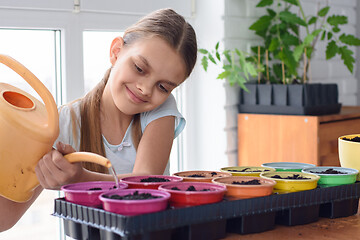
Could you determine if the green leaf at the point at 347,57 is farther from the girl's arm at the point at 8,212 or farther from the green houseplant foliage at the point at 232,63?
the girl's arm at the point at 8,212

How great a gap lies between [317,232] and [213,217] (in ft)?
0.74

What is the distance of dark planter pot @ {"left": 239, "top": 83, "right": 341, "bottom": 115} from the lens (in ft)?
8.28

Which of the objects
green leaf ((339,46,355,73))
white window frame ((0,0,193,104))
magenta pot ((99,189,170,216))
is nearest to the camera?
magenta pot ((99,189,170,216))

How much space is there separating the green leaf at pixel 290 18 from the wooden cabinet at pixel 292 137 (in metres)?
0.50

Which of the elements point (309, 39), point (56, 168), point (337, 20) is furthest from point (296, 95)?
point (56, 168)

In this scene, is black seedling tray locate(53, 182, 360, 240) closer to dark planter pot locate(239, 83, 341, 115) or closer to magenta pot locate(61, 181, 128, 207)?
magenta pot locate(61, 181, 128, 207)

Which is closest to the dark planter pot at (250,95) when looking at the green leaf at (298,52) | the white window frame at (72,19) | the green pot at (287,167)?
the green leaf at (298,52)

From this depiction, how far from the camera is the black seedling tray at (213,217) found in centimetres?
80

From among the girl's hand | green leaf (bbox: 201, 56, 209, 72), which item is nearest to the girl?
the girl's hand

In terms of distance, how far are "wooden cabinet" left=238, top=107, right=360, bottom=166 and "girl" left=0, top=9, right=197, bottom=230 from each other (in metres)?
1.08

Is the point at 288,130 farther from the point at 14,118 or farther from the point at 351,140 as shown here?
the point at 14,118

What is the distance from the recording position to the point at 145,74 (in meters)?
1.33

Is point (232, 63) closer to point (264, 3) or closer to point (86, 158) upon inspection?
point (264, 3)

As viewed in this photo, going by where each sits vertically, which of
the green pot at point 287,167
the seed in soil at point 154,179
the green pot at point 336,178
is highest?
the seed in soil at point 154,179
